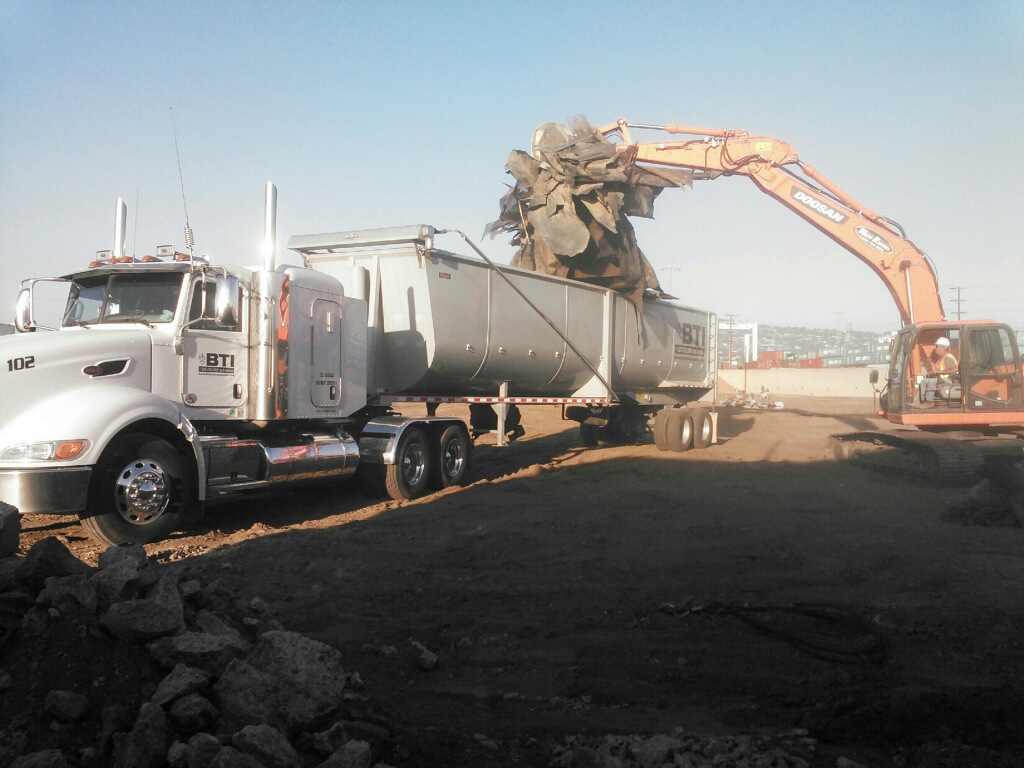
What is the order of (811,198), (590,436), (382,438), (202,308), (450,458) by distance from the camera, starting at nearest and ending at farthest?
(202,308) → (382,438) → (450,458) → (811,198) → (590,436)

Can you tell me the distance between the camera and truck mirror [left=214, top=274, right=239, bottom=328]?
28.0 ft

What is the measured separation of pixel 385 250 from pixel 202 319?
3.29m

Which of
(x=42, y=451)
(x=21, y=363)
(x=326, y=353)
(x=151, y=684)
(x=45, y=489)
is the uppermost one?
(x=326, y=353)

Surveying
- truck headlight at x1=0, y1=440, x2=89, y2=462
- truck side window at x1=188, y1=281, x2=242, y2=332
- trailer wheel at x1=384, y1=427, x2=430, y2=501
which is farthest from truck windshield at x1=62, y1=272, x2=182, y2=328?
trailer wheel at x1=384, y1=427, x2=430, y2=501

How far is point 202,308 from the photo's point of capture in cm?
891

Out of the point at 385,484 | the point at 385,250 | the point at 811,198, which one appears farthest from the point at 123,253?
the point at 811,198

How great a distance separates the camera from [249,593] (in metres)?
5.99

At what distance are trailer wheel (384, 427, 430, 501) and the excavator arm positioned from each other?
643 centimetres

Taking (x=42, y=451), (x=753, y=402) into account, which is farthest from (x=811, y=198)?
(x=753, y=402)

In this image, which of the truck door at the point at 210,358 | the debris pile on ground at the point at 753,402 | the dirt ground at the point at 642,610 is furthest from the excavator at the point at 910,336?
the debris pile on ground at the point at 753,402

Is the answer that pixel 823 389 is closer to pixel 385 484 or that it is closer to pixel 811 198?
pixel 811 198

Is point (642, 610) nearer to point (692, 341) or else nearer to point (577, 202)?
point (577, 202)

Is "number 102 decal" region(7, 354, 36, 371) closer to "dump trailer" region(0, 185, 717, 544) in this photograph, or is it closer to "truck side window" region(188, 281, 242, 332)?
"dump trailer" region(0, 185, 717, 544)

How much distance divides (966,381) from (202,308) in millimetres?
10973
